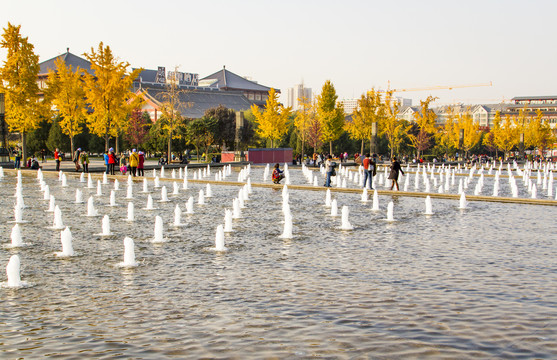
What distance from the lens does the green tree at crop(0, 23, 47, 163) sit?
138 ft

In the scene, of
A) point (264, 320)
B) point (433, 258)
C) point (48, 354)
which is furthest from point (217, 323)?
point (433, 258)

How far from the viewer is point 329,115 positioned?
6694 centimetres

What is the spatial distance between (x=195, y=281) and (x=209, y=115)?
7007 cm

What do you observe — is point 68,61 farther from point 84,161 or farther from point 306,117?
point 84,161

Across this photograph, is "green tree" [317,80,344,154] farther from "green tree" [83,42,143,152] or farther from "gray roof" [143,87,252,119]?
"gray roof" [143,87,252,119]

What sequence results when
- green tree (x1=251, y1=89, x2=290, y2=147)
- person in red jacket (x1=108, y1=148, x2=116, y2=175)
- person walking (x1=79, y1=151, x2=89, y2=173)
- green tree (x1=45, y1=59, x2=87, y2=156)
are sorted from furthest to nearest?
green tree (x1=251, y1=89, x2=290, y2=147) → green tree (x1=45, y1=59, x2=87, y2=156) → person walking (x1=79, y1=151, x2=89, y2=173) → person in red jacket (x1=108, y1=148, x2=116, y2=175)

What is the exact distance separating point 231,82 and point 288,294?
456 ft

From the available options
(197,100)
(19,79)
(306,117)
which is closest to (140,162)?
(19,79)

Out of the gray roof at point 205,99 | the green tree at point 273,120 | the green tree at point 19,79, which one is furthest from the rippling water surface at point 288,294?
the gray roof at point 205,99

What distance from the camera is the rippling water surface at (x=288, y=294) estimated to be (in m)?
6.61

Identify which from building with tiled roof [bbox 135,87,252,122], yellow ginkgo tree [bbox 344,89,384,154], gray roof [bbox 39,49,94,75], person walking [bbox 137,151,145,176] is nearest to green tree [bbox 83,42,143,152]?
person walking [bbox 137,151,145,176]

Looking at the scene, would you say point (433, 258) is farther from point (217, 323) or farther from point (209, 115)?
point (209, 115)

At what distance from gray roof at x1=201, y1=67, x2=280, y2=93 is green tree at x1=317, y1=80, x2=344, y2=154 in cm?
7407

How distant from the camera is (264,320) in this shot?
7.46m
